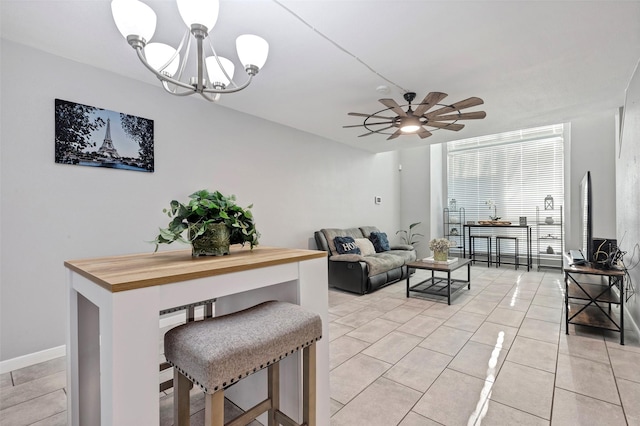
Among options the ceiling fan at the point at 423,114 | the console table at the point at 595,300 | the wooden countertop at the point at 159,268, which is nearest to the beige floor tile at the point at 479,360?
the console table at the point at 595,300

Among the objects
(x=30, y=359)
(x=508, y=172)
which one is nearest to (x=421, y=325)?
(x=30, y=359)

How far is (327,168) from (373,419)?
4.01 metres

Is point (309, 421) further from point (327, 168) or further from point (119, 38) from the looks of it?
point (327, 168)

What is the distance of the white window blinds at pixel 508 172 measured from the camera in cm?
594

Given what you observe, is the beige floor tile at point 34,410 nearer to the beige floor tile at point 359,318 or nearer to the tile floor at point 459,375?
the tile floor at point 459,375

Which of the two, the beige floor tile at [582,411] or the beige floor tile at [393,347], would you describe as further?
the beige floor tile at [393,347]

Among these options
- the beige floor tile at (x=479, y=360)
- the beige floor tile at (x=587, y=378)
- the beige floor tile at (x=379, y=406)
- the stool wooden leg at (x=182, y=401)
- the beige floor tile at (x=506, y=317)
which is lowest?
the beige floor tile at (x=506, y=317)

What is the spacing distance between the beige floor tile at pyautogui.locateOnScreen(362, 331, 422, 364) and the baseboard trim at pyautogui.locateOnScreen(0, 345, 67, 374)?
2.35 m

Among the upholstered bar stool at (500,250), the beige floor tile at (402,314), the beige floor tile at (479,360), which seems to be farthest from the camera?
the upholstered bar stool at (500,250)

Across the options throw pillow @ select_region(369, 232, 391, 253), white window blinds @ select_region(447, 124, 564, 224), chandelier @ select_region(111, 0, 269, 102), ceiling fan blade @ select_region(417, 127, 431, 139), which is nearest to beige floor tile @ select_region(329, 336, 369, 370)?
chandelier @ select_region(111, 0, 269, 102)

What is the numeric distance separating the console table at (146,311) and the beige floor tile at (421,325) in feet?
5.38

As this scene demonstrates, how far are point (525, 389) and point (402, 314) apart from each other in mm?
1510

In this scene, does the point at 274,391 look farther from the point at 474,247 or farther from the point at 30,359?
the point at 474,247

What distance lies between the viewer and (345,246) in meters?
4.71
